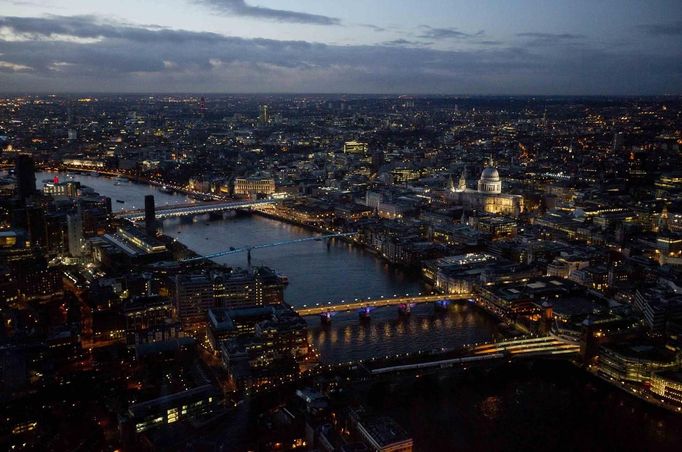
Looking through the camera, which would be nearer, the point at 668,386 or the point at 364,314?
the point at 668,386

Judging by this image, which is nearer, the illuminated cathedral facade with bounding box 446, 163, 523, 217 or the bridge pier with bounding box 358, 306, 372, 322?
the bridge pier with bounding box 358, 306, 372, 322

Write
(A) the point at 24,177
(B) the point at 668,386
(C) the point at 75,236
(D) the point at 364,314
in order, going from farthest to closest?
(A) the point at 24,177, (C) the point at 75,236, (D) the point at 364,314, (B) the point at 668,386

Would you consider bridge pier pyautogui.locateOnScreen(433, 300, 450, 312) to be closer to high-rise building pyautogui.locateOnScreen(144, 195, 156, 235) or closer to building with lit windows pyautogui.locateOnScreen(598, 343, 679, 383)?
building with lit windows pyautogui.locateOnScreen(598, 343, 679, 383)

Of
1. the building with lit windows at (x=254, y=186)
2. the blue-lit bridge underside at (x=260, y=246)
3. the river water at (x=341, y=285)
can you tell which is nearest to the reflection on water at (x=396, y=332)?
the river water at (x=341, y=285)

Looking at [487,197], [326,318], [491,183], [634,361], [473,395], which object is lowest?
[473,395]

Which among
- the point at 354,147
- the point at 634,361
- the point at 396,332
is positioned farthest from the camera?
the point at 354,147

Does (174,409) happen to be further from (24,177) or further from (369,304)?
(24,177)

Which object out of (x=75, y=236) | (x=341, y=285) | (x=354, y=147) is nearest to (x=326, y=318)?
(x=341, y=285)

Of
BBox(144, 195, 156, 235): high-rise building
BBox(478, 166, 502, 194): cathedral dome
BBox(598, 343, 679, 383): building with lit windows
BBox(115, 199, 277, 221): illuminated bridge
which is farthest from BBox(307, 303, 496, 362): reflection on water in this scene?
BBox(478, 166, 502, 194): cathedral dome
